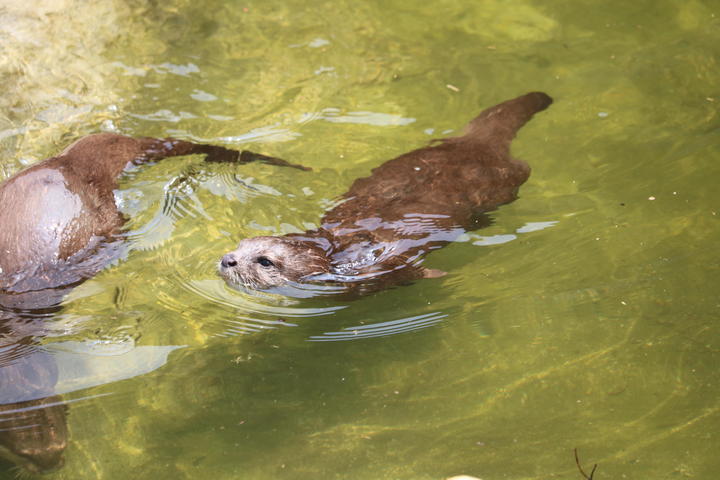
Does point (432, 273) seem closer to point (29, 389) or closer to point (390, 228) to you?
point (390, 228)

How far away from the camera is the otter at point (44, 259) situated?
3.00m

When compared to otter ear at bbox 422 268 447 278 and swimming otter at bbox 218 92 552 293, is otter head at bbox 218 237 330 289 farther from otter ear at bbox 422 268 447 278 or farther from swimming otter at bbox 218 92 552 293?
otter ear at bbox 422 268 447 278

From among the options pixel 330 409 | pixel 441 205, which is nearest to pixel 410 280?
pixel 441 205

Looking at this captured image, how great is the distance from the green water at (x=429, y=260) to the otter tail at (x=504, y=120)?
11.6 inches

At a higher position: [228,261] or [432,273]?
[228,261]

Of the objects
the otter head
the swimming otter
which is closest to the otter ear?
the swimming otter

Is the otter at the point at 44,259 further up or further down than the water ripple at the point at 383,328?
further up

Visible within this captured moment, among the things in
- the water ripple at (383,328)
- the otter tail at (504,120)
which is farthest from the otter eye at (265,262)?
the otter tail at (504,120)

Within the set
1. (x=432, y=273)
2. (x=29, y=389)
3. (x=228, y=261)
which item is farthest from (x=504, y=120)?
(x=29, y=389)

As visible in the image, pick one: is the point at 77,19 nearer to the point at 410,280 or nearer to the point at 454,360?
the point at 410,280

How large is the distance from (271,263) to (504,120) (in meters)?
1.67

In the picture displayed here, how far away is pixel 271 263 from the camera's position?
3.69m

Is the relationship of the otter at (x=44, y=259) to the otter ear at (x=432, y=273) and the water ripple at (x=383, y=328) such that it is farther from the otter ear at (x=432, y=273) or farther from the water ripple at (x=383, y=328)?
the otter ear at (x=432, y=273)

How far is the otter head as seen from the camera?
143 inches
